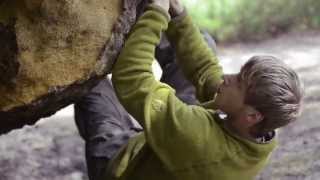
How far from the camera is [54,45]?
6.51ft

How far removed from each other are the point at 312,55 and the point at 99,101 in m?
3.64

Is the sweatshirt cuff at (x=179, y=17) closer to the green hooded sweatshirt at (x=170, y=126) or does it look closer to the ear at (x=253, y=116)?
the green hooded sweatshirt at (x=170, y=126)

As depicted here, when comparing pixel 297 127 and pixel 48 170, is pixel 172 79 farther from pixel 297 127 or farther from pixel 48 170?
pixel 297 127

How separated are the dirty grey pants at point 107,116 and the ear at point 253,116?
60cm

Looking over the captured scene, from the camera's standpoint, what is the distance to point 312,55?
589 cm

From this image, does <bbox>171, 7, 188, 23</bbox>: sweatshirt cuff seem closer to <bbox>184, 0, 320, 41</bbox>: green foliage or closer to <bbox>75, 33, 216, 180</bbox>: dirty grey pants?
<bbox>75, 33, 216, 180</bbox>: dirty grey pants

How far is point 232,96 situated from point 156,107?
0.21m

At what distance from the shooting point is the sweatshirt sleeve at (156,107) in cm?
198

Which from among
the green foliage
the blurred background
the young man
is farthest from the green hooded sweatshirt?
the green foliage

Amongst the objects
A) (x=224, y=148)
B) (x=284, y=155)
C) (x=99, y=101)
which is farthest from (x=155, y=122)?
(x=284, y=155)

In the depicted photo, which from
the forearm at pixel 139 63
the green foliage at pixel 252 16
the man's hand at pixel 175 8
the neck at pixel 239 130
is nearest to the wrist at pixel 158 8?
the forearm at pixel 139 63

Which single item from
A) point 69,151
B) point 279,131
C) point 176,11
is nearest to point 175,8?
point 176,11

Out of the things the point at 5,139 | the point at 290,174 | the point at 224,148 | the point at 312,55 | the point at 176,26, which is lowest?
the point at 312,55

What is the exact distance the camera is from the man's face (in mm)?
1969
